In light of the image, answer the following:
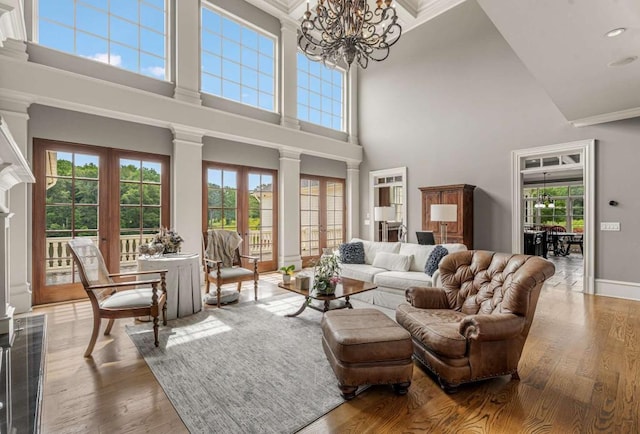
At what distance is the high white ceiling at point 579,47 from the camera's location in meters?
2.40

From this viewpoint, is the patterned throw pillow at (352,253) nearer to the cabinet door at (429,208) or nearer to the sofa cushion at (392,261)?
the sofa cushion at (392,261)

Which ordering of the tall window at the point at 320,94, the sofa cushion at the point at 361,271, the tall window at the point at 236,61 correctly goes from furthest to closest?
1. the tall window at the point at 320,94
2. the tall window at the point at 236,61
3. the sofa cushion at the point at 361,271

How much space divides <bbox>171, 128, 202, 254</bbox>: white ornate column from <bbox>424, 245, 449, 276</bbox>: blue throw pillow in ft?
12.4

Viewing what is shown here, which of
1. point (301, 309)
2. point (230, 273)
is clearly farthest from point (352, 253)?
point (230, 273)

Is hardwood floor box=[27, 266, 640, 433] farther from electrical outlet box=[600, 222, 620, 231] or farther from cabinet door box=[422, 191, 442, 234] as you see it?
cabinet door box=[422, 191, 442, 234]

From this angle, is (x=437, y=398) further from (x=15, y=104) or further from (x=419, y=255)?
(x=15, y=104)

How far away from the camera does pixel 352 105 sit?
8.36m

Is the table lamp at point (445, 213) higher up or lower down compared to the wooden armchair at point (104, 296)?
higher up

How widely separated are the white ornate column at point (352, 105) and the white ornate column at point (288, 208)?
2.00 metres

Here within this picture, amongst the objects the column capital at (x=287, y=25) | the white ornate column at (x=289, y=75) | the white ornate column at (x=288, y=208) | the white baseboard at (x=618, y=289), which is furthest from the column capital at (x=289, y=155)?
the white baseboard at (x=618, y=289)

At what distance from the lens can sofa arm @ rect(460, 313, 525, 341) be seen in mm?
2146

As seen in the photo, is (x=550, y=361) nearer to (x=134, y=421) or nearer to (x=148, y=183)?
(x=134, y=421)

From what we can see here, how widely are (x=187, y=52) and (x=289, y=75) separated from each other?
7.11 feet

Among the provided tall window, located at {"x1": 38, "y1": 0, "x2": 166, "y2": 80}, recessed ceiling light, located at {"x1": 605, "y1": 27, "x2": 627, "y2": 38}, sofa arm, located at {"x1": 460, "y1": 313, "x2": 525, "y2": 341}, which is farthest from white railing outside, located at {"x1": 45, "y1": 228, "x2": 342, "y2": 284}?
recessed ceiling light, located at {"x1": 605, "y1": 27, "x2": 627, "y2": 38}
